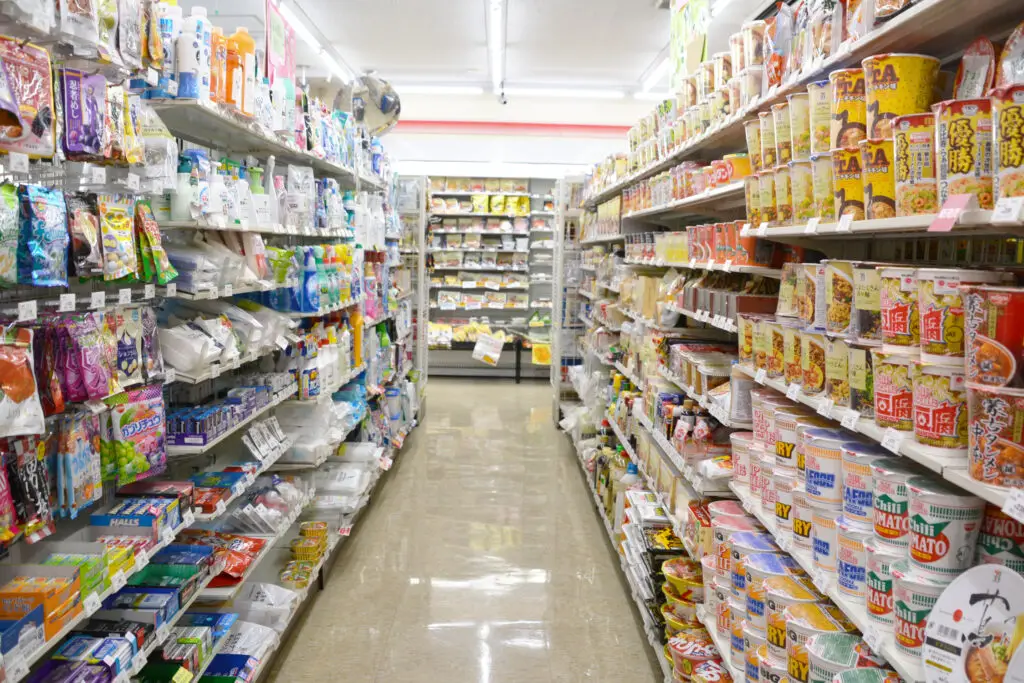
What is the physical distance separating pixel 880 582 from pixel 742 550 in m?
0.73

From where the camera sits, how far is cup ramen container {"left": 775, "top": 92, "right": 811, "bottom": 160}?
2.01m

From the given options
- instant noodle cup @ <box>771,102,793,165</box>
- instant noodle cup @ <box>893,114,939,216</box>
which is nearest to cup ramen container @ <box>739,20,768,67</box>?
instant noodle cup @ <box>771,102,793,165</box>

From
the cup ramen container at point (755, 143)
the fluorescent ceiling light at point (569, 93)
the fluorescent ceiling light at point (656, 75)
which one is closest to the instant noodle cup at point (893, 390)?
the cup ramen container at point (755, 143)

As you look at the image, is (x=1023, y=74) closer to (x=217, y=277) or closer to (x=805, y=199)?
(x=805, y=199)

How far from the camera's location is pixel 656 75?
32.5 feet

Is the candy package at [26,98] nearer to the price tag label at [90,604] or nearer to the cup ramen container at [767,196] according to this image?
the price tag label at [90,604]

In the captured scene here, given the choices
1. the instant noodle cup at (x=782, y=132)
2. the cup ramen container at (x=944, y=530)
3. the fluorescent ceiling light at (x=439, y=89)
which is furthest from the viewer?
the fluorescent ceiling light at (x=439, y=89)

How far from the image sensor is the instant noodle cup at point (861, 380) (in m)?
1.71

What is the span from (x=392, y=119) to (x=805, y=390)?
5.07 meters

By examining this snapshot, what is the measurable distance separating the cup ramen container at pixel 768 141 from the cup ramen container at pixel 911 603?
124 centimetres

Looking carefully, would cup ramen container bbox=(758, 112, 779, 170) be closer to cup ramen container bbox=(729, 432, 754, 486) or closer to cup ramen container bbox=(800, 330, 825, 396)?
cup ramen container bbox=(800, 330, 825, 396)

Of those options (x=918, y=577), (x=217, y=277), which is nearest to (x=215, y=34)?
(x=217, y=277)

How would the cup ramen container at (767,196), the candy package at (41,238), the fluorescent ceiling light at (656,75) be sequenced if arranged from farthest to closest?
the fluorescent ceiling light at (656,75) < the cup ramen container at (767,196) < the candy package at (41,238)

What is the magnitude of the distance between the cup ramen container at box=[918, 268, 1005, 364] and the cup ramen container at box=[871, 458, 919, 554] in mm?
282
